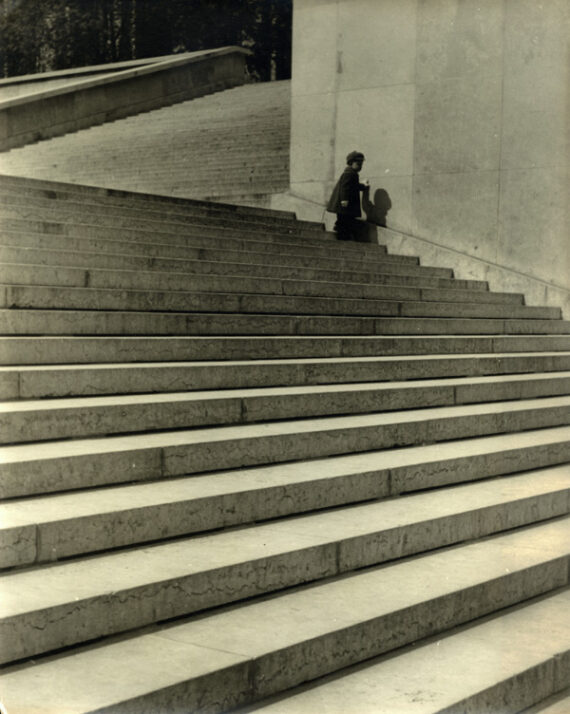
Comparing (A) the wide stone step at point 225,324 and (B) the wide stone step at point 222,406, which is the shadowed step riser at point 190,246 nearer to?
(A) the wide stone step at point 225,324

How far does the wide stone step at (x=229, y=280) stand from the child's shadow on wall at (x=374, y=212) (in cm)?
260

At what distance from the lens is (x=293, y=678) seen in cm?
385

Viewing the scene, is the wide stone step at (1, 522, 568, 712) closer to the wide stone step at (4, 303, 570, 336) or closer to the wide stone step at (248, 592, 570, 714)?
the wide stone step at (248, 592, 570, 714)

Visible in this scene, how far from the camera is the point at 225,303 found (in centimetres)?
748

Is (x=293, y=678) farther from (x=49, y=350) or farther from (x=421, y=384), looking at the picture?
(x=421, y=384)

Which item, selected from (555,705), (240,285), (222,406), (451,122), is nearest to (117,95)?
(451,122)

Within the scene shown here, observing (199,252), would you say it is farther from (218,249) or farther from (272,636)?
(272,636)

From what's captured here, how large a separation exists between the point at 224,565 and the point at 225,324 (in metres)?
3.22

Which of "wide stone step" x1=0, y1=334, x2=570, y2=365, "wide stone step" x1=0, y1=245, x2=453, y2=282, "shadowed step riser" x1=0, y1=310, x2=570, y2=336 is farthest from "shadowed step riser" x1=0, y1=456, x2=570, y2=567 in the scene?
"wide stone step" x1=0, y1=245, x2=453, y2=282

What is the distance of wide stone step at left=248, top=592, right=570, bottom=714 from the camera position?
3809mm

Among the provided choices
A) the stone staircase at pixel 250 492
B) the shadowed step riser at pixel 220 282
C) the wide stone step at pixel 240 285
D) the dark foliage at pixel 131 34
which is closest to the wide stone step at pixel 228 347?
the stone staircase at pixel 250 492

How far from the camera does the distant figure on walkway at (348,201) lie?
1303 centimetres

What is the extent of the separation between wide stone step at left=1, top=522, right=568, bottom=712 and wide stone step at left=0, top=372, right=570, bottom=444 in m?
1.14

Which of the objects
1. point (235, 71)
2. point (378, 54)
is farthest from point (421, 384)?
point (235, 71)
